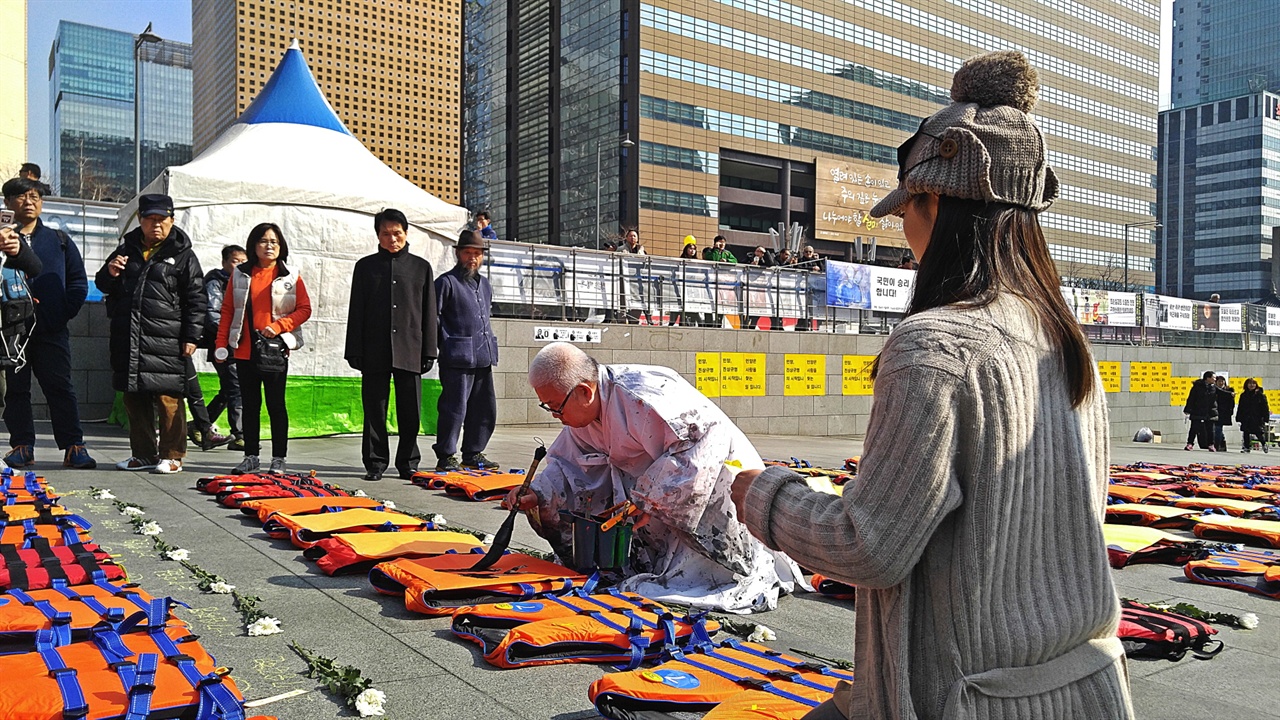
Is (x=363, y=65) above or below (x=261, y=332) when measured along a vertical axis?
above

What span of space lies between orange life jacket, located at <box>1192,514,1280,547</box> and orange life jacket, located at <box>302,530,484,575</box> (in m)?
4.83

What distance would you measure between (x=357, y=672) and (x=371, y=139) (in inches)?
5060

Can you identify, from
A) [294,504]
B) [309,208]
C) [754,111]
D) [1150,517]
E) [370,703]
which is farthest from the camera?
[754,111]

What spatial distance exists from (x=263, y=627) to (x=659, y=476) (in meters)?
1.56

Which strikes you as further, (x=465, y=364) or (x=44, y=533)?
(x=465, y=364)

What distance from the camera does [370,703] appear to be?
274cm

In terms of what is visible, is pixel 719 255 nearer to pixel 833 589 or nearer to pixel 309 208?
pixel 309 208

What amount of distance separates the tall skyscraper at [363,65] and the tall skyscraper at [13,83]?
271 feet

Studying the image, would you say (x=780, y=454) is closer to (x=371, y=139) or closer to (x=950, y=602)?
(x=950, y=602)

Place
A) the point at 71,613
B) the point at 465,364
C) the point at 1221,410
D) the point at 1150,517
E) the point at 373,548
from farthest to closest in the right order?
the point at 1221,410 → the point at 465,364 → the point at 1150,517 → the point at 373,548 → the point at 71,613

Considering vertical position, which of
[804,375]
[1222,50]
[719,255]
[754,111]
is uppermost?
[1222,50]

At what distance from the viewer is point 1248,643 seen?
3.93 m

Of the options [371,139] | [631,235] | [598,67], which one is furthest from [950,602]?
[371,139]

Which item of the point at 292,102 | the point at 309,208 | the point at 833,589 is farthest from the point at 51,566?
the point at 292,102
